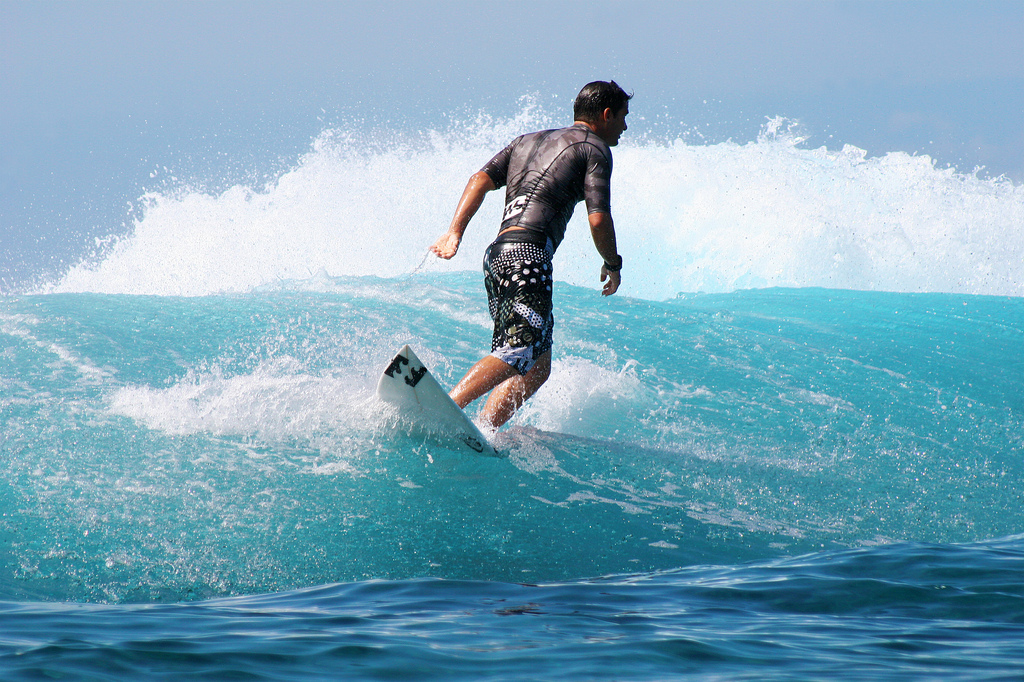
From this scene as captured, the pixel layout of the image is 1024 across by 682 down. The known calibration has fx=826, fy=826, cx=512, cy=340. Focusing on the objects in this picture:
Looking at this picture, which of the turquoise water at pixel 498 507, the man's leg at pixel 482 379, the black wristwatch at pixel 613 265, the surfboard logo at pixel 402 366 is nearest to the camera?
the turquoise water at pixel 498 507

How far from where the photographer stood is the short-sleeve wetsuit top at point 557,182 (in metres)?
4.16

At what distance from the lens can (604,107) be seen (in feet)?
14.3

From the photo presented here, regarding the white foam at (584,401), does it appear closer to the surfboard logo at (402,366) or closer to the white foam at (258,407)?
the white foam at (258,407)

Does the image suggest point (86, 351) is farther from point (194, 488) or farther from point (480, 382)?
point (480, 382)

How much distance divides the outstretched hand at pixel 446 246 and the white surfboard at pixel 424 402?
53 cm

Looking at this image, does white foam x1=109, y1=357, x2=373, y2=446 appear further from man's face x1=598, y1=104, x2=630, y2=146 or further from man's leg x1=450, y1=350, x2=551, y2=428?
man's face x1=598, y1=104, x2=630, y2=146

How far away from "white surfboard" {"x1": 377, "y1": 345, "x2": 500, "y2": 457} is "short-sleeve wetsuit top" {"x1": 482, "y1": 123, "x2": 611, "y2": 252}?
36.4 inches

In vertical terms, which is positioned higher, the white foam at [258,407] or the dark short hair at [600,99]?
the dark short hair at [600,99]

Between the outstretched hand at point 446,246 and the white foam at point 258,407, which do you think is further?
the white foam at point 258,407

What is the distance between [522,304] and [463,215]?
59 centimetres

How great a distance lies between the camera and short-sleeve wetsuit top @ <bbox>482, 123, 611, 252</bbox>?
4.16 meters

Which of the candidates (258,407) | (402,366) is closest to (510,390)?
(402,366)

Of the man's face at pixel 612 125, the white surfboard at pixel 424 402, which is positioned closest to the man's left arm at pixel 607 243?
the man's face at pixel 612 125

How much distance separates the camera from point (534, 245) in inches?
164
